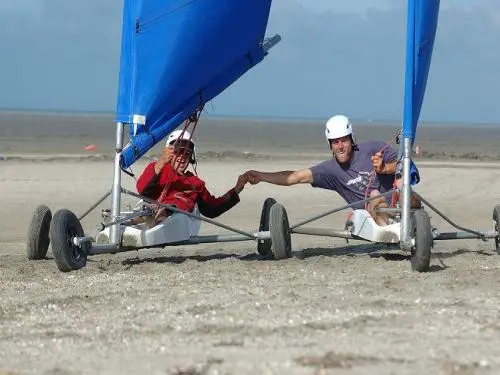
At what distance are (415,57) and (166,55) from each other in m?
2.03

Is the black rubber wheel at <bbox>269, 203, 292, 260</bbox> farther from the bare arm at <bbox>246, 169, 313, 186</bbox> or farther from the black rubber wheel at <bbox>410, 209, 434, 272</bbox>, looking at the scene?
the black rubber wheel at <bbox>410, 209, 434, 272</bbox>

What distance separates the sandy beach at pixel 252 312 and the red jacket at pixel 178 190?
0.48 m

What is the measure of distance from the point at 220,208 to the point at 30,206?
571 cm

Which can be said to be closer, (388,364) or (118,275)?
(388,364)

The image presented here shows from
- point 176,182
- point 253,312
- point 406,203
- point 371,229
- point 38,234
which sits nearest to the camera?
A: point 253,312

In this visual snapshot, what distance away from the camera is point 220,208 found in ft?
31.2

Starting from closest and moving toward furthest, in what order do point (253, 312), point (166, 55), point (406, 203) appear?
point (253, 312) → point (406, 203) → point (166, 55)

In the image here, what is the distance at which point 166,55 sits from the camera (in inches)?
349

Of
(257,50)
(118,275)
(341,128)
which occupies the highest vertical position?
(257,50)

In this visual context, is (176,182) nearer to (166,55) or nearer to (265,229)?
(265,229)

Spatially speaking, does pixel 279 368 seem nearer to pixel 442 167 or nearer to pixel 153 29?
pixel 153 29

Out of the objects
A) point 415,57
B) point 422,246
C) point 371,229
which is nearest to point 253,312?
point 422,246

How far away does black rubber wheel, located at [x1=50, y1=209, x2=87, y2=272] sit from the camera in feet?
25.9

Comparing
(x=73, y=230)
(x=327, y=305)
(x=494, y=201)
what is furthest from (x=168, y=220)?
(x=494, y=201)
